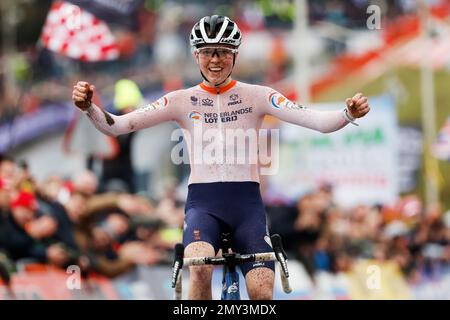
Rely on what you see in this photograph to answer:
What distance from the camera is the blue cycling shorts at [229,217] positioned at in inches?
421

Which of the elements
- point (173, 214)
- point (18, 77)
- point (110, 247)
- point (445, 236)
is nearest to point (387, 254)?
point (445, 236)

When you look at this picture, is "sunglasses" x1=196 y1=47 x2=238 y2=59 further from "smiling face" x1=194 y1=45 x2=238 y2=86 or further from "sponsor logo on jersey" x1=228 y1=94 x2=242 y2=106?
"sponsor logo on jersey" x1=228 y1=94 x2=242 y2=106

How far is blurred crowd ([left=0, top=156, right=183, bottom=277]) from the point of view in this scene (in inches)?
613

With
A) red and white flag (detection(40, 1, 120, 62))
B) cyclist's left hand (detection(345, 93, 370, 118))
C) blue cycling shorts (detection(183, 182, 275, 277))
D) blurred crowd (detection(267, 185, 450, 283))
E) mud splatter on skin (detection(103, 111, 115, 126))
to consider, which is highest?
red and white flag (detection(40, 1, 120, 62))

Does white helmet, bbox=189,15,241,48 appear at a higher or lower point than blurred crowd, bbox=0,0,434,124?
lower

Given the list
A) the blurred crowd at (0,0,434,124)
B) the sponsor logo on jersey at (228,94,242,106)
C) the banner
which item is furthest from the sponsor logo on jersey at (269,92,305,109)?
the blurred crowd at (0,0,434,124)

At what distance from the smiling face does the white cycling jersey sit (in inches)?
5.7

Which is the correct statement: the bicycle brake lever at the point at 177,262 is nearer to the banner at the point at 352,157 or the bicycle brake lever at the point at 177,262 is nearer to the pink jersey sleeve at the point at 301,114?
the pink jersey sleeve at the point at 301,114

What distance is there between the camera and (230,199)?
10914mm

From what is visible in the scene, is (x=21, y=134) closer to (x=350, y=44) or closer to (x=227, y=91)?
(x=350, y=44)

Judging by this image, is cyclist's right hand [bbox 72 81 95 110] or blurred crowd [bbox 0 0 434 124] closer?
cyclist's right hand [bbox 72 81 95 110]

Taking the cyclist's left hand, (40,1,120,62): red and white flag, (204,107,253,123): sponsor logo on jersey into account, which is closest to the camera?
the cyclist's left hand
